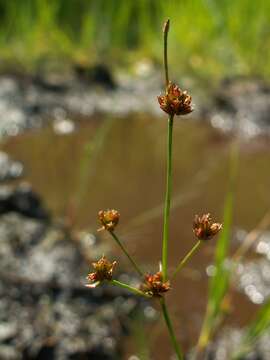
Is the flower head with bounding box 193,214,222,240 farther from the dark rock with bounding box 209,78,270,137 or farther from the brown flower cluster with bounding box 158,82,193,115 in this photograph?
the dark rock with bounding box 209,78,270,137

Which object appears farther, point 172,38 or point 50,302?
point 172,38

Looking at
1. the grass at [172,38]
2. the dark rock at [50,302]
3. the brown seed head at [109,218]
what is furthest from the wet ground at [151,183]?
the brown seed head at [109,218]

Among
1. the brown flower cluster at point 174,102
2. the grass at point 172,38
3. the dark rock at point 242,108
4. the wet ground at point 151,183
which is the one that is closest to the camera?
the brown flower cluster at point 174,102

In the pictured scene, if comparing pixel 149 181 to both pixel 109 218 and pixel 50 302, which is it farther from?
pixel 109 218

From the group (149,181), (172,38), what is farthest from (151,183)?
(172,38)

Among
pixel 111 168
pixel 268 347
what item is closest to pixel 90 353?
pixel 268 347

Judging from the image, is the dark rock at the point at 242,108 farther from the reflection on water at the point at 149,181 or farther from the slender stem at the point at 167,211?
the slender stem at the point at 167,211

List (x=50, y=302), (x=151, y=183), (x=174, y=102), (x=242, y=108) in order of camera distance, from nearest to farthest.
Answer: (x=174, y=102)
(x=50, y=302)
(x=151, y=183)
(x=242, y=108)
